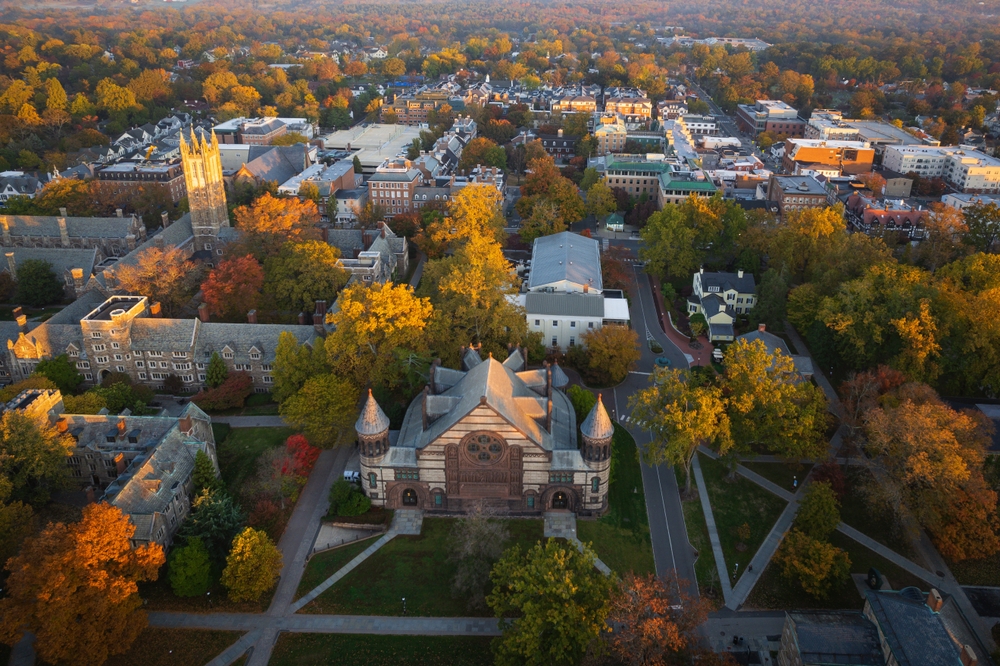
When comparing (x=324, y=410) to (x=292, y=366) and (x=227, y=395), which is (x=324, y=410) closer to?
(x=292, y=366)

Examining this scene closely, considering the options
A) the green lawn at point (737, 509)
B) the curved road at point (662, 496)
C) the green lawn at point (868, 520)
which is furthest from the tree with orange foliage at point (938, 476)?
the curved road at point (662, 496)

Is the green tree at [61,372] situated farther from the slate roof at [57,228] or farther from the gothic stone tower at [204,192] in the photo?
the slate roof at [57,228]

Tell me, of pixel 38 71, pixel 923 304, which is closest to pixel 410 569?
pixel 923 304

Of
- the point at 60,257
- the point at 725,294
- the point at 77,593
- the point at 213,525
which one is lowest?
the point at 213,525

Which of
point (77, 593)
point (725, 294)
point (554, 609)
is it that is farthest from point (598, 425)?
point (725, 294)

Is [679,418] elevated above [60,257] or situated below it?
above

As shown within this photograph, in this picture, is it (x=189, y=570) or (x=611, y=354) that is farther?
(x=611, y=354)

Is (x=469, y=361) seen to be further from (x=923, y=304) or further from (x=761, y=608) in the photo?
(x=923, y=304)

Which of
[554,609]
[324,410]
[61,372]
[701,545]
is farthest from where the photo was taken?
[61,372]
